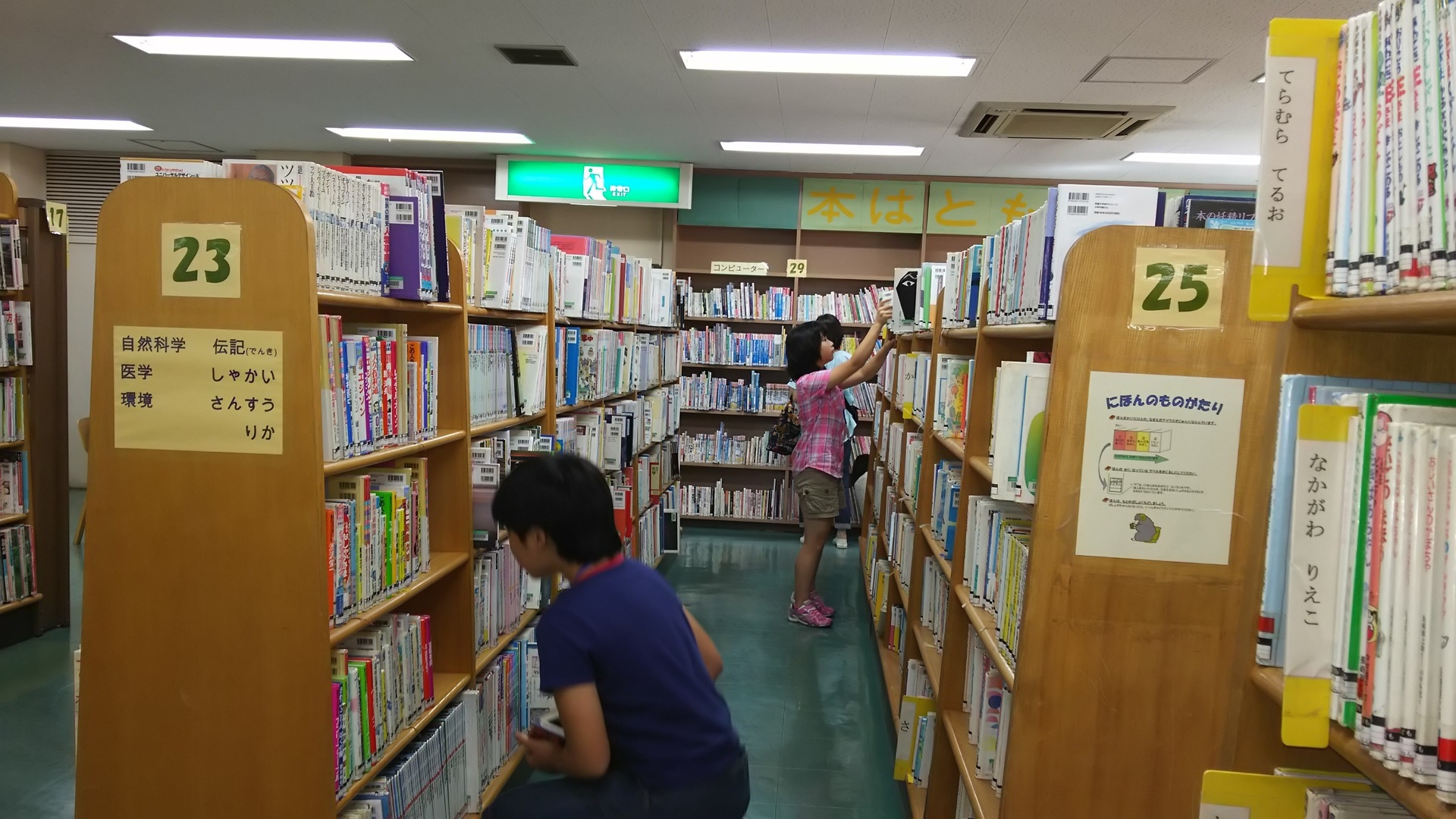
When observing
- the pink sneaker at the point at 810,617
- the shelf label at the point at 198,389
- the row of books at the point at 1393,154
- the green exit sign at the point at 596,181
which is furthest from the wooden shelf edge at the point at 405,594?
the green exit sign at the point at 596,181

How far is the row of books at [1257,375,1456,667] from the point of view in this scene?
3.00 ft

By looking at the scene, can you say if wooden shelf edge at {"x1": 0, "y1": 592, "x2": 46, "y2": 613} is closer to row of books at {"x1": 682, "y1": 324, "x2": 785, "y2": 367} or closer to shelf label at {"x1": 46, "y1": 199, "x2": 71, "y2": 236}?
shelf label at {"x1": 46, "y1": 199, "x2": 71, "y2": 236}

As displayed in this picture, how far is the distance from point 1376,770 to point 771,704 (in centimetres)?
337

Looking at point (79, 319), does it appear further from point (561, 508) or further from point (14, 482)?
point (561, 508)

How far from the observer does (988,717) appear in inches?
85.1

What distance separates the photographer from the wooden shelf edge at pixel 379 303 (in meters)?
1.88

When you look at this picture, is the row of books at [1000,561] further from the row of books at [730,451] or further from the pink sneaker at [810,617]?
the row of books at [730,451]

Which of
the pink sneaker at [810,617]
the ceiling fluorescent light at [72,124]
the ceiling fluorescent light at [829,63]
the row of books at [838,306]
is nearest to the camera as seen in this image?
the ceiling fluorescent light at [829,63]

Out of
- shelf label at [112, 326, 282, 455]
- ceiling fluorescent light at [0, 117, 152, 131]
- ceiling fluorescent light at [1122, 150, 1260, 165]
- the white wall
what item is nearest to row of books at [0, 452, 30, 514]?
shelf label at [112, 326, 282, 455]

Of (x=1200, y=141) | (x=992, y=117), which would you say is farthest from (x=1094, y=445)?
(x=1200, y=141)

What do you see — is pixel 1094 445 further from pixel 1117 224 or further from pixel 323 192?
pixel 323 192

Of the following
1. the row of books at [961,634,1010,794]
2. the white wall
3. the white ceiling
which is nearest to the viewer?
the row of books at [961,634,1010,794]

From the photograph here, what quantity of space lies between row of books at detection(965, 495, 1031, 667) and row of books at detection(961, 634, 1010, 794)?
0.43 feet

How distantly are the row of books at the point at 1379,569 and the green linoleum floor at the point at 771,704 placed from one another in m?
2.53
